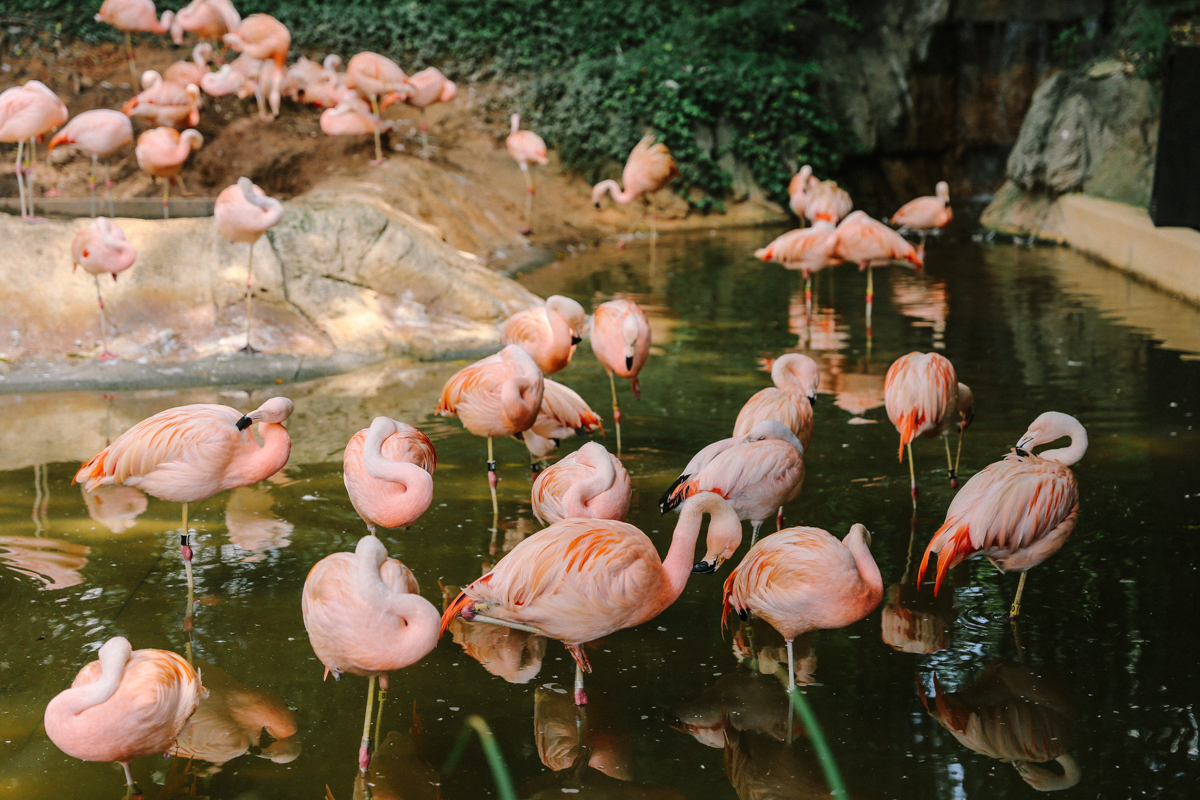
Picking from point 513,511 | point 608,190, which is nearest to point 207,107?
point 608,190

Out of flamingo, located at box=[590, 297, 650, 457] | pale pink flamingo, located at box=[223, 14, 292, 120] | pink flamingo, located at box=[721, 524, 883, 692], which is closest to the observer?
pink flamingo, located at box=[721, 524, 883, 692]

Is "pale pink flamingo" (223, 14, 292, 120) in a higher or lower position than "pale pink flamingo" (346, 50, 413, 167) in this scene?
higher

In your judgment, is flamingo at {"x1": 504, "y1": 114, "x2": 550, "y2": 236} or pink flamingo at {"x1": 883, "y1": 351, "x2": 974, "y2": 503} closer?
pink flamingo at {"x1": 883, "y1": 351, "x2": 974, "y2": 503}

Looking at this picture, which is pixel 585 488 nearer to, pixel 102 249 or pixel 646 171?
pixel 102 249

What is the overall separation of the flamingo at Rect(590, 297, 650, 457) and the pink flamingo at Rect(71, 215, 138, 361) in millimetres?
3212

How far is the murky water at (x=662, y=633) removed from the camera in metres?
2.82

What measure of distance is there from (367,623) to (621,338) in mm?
2983

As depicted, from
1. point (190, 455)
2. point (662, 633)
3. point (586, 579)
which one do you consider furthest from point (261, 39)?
point (586, 579)

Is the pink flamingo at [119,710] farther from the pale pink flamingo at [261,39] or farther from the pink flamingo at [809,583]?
the pale pink flamingo at [261,39]

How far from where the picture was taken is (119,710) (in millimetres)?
2545

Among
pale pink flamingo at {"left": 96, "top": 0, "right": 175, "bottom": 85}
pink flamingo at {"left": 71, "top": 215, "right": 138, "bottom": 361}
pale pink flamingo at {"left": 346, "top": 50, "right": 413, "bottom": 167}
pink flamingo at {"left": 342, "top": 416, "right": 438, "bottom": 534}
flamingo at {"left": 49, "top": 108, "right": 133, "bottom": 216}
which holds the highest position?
pale pink flamingo at {"left": 96, "top": 0, "right": 175, "bottom": 85}

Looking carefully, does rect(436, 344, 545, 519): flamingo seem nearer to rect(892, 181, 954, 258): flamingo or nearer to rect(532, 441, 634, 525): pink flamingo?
rect(532, 441, 634, 525): pink flamingo

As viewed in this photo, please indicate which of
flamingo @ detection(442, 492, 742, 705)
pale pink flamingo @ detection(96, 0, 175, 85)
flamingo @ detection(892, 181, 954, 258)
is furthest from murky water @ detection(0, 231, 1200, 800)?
pale pink flamingo @ detection(96, 0, 175, 85)

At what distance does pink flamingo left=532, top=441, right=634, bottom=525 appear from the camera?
3.60 meters
